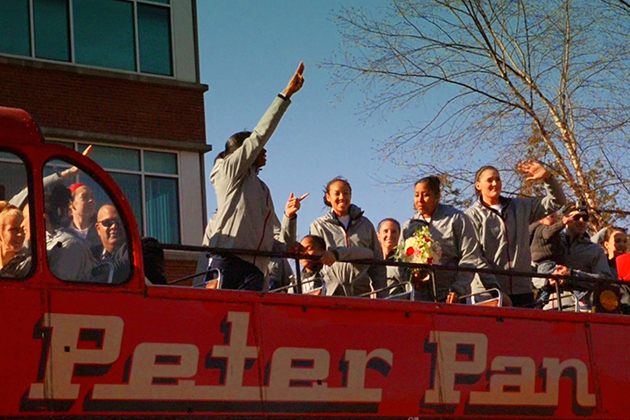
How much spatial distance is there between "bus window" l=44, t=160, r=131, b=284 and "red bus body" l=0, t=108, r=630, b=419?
6 cm

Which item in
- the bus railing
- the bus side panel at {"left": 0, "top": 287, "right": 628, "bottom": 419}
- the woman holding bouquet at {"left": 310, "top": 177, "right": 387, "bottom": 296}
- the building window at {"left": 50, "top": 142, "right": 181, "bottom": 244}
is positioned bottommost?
the bus side panel at {"left": 0, "top": 287, "right": 628, "bottom": 419}

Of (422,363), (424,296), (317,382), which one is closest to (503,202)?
(424,296)

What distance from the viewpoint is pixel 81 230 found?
22.7 feet

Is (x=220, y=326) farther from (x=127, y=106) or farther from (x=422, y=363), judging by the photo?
(x=127, y=106)

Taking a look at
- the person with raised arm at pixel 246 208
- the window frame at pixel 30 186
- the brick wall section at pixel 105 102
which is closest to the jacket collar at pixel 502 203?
the person with raised arm at pixel 246 208

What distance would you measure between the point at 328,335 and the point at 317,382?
321mm

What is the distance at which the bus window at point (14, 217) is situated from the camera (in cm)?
660

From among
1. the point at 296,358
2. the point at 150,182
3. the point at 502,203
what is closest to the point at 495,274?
the point at 502,203

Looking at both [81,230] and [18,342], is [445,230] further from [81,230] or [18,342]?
[18,342]

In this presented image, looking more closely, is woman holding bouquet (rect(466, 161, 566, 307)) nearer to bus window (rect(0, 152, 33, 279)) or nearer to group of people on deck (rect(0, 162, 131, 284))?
group of people on deck (rect(0, 162, 131, 284))

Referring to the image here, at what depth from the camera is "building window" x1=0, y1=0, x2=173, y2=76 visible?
18.3m

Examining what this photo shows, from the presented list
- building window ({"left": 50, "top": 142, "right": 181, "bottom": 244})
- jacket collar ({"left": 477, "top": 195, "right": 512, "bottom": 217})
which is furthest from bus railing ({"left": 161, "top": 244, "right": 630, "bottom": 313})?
building window ({"left": 50, "top": 142, "right": 181, "bottom": 244})

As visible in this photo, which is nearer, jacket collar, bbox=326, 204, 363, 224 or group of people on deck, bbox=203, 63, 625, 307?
group of people on deck, bbox=203, 63, 625, 307

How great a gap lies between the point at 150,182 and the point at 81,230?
1235cm
